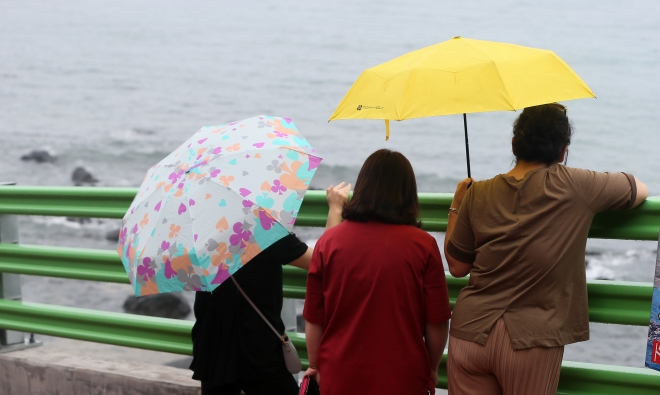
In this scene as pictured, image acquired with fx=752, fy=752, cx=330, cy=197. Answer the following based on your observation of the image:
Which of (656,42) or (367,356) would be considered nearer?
(367,356)

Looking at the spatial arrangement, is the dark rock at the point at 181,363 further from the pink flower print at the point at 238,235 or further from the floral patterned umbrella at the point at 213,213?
the pink flower print at the point at 238,235

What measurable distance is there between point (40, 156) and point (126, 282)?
1974 cm

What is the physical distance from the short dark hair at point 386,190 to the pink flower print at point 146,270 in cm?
78

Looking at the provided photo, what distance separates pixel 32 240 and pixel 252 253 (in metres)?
14.9

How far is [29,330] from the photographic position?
171 inches

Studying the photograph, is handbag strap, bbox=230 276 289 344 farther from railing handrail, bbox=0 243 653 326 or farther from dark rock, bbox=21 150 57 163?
dark rock, bbox=21 150 57 163

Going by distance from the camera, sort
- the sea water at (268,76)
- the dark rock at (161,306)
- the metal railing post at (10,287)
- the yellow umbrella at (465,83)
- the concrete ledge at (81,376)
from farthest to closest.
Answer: the sea water at (268,76) → the dark rock at (161,306) → the metal railing post at (10,287) → the concrete ledge at (81,376) → the yellow umbrella at (465,83)

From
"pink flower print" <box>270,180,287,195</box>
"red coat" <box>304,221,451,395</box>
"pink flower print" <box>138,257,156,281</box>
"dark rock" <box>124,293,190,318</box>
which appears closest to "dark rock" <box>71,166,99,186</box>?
"dark rock" <box>124,293,190,318</box>

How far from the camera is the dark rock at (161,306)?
365 inches

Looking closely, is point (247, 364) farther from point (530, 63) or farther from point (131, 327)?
point (530, 63)

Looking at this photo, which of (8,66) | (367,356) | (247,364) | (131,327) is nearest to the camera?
(367,356)

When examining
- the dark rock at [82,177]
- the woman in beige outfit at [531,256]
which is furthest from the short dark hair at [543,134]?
the dark rock at [82,177]

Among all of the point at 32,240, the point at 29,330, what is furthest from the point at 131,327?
the point at 32,240

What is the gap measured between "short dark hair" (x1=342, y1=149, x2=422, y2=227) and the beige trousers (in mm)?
501
